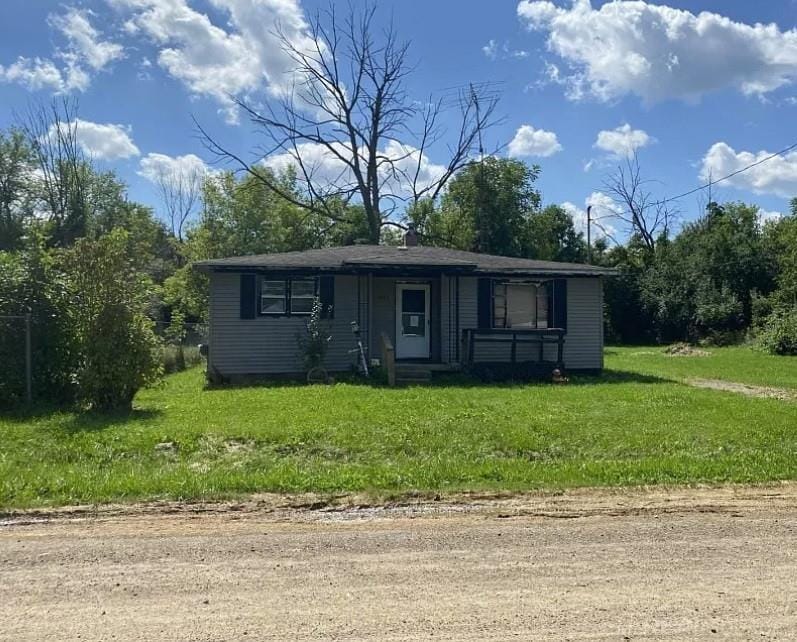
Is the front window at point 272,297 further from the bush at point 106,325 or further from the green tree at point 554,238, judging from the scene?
the green tree at point 554,238

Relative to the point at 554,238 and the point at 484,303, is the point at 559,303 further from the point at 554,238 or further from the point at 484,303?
the point at 554,238

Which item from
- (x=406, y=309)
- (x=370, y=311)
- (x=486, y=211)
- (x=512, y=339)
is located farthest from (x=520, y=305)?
(x=486, y=211)

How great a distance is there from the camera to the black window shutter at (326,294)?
1490 centimetres

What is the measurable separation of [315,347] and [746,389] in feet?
29.1

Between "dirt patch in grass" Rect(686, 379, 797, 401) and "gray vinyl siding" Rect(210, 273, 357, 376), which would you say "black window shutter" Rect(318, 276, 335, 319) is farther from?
"dirt patch in grass" Rect(686, 379, 797, 401)

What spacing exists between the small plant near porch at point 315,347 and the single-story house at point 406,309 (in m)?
0.48

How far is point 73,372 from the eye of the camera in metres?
10.3

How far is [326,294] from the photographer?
14914mm

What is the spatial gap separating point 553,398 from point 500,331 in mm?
3852

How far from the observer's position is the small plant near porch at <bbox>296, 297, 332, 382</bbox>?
14000 millimetres

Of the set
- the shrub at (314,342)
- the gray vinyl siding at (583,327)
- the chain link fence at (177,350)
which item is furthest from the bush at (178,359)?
the gray vinyl siding at (583,327)

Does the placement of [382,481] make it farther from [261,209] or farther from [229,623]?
[261,209]

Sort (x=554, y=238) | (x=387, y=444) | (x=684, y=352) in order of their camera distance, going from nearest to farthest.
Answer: (x=387, y=444) → (x=684, y=352) → (x=554, y=238)

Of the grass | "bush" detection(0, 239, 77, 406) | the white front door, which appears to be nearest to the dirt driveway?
"bush" detection(0, 239, 77, 406)
